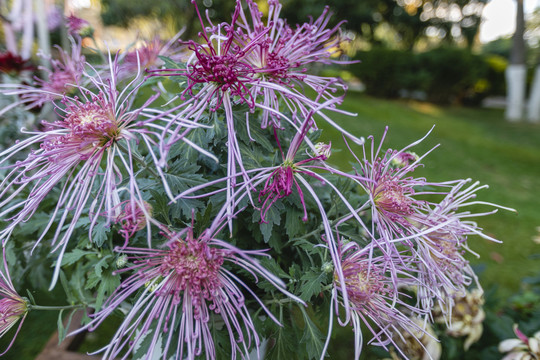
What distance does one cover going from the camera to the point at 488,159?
13.1ft

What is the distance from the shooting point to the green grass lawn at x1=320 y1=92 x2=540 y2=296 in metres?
1.96

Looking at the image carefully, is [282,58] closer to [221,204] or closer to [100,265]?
[221,204]

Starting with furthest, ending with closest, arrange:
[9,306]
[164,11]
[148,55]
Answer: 1. [164,11]
2. [148,55]
3. [9,306]

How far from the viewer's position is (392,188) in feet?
1.80

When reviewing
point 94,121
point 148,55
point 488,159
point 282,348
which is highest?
point 148,55

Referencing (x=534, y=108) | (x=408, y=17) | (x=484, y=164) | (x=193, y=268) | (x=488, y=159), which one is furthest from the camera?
(x=408, y=17)

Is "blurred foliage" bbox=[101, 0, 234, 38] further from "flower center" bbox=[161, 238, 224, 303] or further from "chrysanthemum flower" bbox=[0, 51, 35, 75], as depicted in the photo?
"flower center" bbox=[161, 238, 224, 303]

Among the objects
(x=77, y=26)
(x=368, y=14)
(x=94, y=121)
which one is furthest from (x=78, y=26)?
(x=368, y=14)

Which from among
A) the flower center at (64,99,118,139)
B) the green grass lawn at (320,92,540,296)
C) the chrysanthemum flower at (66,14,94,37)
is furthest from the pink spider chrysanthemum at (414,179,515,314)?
the chrysanthemum flower at (66,14,94,37)

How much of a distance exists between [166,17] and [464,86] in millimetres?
6751

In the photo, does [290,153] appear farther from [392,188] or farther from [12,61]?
[12,61]

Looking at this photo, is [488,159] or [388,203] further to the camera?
[488,159]

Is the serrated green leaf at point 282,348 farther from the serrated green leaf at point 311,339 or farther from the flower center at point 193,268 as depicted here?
the flower center at point 193,268

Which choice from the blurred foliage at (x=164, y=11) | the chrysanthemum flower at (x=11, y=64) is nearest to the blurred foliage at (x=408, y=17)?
the blurred foliage at (x=164, y=11)
